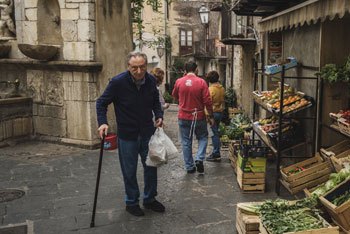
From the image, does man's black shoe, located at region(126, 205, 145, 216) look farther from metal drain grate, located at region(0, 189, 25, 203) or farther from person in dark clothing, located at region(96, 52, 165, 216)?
metal drain grate, located at region(0, 189, 25, 203)

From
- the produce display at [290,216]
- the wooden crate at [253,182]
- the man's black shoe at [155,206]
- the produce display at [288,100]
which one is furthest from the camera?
the wooden crate at [253,182]

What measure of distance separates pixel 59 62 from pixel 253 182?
17.7 feet

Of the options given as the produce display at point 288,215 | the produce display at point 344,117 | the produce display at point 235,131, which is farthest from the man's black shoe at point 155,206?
the produce display at point 235,131

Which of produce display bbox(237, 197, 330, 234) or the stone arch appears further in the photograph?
the stone arch

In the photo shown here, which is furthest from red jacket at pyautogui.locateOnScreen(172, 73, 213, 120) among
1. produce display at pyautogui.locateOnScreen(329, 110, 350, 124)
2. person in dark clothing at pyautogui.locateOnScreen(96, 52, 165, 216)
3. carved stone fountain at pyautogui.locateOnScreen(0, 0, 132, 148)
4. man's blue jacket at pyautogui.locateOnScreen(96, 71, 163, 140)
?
carved stone fountain at pyautogui.locateOnScreen(0, 0, 132, 148)

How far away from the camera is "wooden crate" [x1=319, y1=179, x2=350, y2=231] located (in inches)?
144

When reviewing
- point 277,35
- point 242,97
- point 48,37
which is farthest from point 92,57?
point 242,97

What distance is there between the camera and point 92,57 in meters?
9.04

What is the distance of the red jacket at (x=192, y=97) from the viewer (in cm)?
701

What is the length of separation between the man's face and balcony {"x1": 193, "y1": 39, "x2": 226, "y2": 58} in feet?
91.3

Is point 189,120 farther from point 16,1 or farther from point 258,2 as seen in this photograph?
point 16,1

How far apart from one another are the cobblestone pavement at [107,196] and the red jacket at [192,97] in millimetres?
1018

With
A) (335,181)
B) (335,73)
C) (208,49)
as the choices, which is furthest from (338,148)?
(208,49)

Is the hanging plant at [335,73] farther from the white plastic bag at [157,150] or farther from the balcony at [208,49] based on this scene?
the balcony at [208,49]
